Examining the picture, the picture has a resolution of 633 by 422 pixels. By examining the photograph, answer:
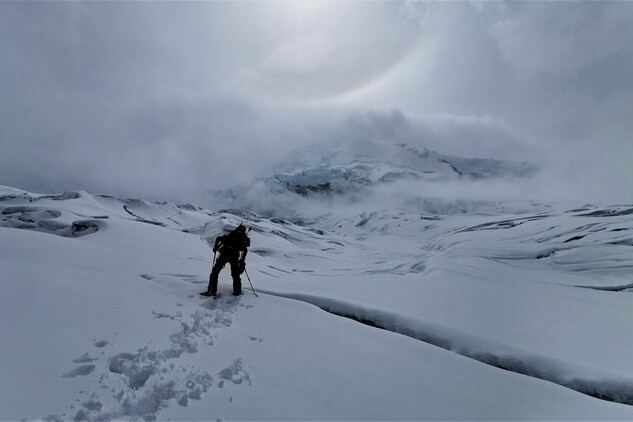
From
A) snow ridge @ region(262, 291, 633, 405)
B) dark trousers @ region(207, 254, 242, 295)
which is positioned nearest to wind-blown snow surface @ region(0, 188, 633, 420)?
snow ridge @ region(262, 291, 633, 405)

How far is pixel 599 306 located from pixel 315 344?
485 inches

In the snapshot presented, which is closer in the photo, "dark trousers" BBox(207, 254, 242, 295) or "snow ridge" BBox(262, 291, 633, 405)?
"snow ridge" BBox(262, 291, 633, 405)

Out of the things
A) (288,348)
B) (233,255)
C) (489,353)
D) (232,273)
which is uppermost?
(233,255)

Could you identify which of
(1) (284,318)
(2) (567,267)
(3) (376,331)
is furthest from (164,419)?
(2) (567,267)

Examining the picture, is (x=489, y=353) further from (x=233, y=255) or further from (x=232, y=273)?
(x=233, y=255)

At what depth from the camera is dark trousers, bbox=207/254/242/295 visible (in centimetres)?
944

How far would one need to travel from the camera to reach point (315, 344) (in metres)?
6.70

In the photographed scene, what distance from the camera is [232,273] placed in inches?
393

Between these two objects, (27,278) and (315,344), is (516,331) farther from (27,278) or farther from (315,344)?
(27,278)

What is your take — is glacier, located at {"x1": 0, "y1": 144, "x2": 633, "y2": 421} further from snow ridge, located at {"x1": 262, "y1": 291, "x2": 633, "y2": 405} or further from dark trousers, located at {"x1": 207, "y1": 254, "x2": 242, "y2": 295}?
dark trousers, located at {"x1": 207, "y1": 254, "x2": 242, "y2": 295}

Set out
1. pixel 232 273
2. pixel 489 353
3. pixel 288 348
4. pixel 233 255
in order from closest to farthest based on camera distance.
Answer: pixel 288 348, pixel 489 353, pixel 232 273, pixel 233 255

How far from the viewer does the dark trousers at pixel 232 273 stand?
31.0 ft

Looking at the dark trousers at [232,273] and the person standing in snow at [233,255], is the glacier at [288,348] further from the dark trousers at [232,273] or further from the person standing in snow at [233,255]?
the person standing in snow at [233,255]

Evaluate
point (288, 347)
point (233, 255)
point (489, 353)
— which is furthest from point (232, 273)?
point (489, 353)
